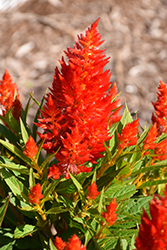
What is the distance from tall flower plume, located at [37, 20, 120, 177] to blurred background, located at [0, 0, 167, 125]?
2538 millimetres

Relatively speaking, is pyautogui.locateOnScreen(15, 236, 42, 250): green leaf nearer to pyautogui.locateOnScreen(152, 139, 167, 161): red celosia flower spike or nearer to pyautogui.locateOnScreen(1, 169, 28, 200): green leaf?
pyautogui.locateOnScreen(1, 169, 28, 200): green leaf

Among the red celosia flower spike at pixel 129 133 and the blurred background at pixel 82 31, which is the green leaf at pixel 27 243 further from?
the blurred background at pixel 82 31

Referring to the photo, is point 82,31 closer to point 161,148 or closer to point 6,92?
point 6,92

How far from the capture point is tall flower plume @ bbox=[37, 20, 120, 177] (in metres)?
1.06

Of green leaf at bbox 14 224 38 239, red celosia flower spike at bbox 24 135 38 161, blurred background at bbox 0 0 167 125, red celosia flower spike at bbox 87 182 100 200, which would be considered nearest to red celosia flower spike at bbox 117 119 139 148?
red celosia flower spike at bbox 87 182 100 200

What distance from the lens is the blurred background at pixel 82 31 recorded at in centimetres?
403

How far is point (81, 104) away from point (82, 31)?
3.77 m

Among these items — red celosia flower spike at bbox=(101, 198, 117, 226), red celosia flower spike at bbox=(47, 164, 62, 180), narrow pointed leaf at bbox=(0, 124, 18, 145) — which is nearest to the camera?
red celosia flower spike at bbox=(101, 198, 117, 226)

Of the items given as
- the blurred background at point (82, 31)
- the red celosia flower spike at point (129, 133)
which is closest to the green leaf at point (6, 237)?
the red celosia flower spike at point (129, 133)

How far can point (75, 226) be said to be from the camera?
52.9 inches

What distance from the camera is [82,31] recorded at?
455 centimetres

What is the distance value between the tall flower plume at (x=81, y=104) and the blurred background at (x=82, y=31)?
2.54 meters

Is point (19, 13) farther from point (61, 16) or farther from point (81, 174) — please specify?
point (81, 174)

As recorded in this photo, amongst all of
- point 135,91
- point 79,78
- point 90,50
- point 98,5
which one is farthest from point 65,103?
point 98,5
